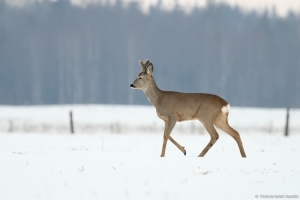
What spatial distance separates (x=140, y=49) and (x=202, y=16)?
7.93 m

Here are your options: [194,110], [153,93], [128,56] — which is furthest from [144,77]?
[128,56]

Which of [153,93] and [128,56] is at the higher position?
[153,93]

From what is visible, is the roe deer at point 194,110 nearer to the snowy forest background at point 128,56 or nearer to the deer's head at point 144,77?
the deer's head at point 144,77

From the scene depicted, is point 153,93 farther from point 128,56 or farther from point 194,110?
point 128,56

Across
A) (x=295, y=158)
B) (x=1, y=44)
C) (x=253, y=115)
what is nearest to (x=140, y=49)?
(x=1, y=44)

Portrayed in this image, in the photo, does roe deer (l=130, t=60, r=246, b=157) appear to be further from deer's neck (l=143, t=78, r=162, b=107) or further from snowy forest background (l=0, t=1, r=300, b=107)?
snowy forest background (l=0, t=1, r=300, b=107)

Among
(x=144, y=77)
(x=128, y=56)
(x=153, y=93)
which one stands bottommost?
(x=128, y=56)

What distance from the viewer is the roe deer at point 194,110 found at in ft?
33.4

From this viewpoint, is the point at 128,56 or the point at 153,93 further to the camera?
the point at 128,56

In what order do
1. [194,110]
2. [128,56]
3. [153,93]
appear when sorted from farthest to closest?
[128,56]
[153,93]
[194,110]

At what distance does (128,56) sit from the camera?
176 feet

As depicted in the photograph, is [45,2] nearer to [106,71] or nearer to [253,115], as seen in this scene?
[106,71]

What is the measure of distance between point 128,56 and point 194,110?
43.5 m

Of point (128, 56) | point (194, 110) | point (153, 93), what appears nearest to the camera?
point (194, 110)
